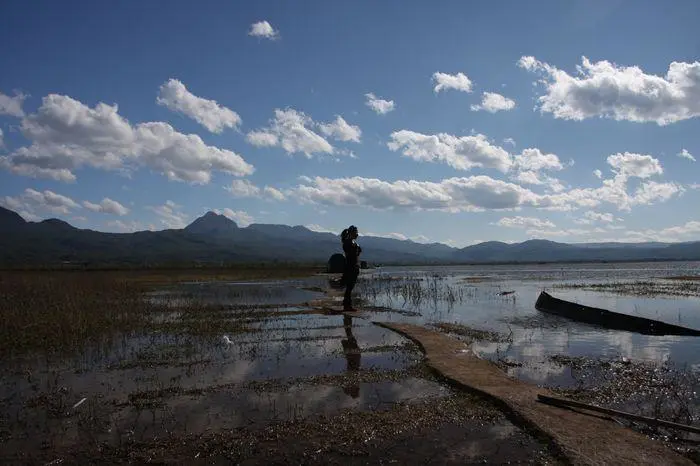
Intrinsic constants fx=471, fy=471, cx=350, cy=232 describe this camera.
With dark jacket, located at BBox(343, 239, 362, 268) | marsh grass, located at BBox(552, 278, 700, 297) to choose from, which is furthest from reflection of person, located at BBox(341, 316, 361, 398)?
marsh grass, located at BBox(552, 278, 700, 297)

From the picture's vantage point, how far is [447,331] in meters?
16.6

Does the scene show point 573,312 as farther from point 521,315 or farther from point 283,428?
point 283,428

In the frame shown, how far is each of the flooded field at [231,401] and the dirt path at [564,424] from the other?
0.33 meters

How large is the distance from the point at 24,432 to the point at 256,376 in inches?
172

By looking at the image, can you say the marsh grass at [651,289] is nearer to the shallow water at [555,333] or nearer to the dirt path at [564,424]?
the shallow water at [555,333]

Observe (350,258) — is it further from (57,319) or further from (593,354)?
(57,319)

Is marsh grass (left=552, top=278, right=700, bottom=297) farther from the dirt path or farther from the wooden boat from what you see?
the dirt path

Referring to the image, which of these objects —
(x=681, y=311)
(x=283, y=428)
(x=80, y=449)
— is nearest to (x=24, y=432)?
(x=80, y=449)

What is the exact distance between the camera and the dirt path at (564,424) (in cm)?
591

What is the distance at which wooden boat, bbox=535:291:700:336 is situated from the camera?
15773 millimetres

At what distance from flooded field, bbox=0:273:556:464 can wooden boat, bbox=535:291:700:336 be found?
29.1ft

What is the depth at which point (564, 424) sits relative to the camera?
6930 mm

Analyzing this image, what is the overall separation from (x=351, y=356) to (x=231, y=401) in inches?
174

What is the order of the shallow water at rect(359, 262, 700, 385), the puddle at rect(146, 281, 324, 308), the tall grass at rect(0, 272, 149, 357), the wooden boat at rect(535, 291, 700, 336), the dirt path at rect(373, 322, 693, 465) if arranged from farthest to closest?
the puddle at rect(146, 281, 324, 308)
the wooden boat at rect(535, 291, 700, 336)
the tall grass at rect(0, 272, 149, 357)
the shallow water at rect(359, 262, 700, 385)
the dirt path at rect(373, 322, 693, 465)
